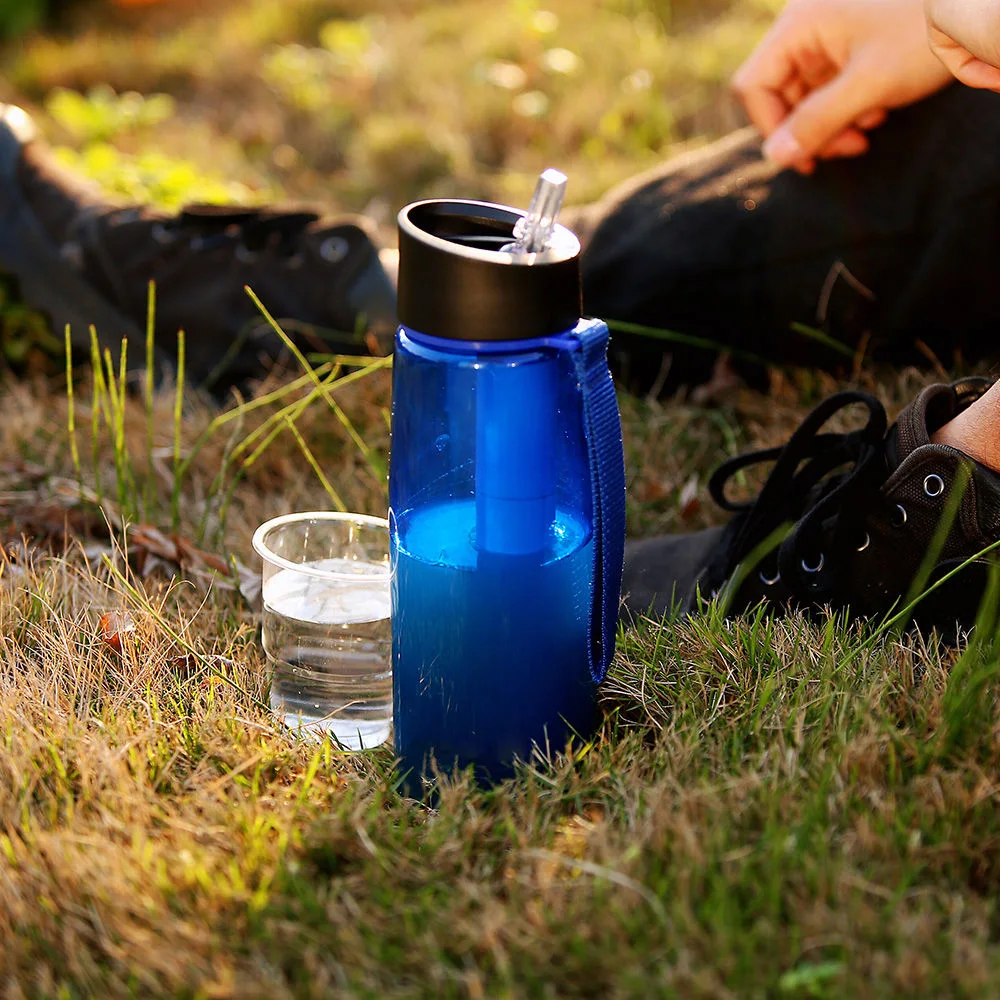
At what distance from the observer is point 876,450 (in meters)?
1.60

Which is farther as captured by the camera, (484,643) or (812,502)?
(812,502)

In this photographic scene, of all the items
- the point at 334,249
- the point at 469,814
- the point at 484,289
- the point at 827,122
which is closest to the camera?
the point at 484,289

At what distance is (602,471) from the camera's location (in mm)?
Answer: 1281

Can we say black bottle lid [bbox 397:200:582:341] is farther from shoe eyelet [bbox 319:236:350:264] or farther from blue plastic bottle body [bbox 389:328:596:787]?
shoe eyelet [bbox 319:236:350:264]

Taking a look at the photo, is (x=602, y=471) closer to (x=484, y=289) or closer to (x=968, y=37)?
(x=484, y=289)

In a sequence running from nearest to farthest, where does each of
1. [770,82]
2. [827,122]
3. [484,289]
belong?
[484,289] → [827,122] → [770,82]

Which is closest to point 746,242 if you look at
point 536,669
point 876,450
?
point 876,450

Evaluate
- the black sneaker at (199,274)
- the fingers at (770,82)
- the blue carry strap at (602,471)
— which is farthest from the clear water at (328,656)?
the fingers at (770,82)

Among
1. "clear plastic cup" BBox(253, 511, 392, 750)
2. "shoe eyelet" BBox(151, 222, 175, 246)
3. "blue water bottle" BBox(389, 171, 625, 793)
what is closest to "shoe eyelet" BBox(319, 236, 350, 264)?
"shoe eyelet" BBox(151, 222, 175, 246)

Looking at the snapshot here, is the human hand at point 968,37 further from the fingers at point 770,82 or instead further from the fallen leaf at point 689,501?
the fallen leaf at point 689,501

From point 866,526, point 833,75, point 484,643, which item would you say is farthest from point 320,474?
point 833,75

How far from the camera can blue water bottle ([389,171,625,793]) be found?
120 cm

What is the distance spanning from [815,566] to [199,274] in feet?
5.51

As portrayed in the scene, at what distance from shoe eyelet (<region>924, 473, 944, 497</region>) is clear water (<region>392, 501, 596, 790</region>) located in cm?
48
